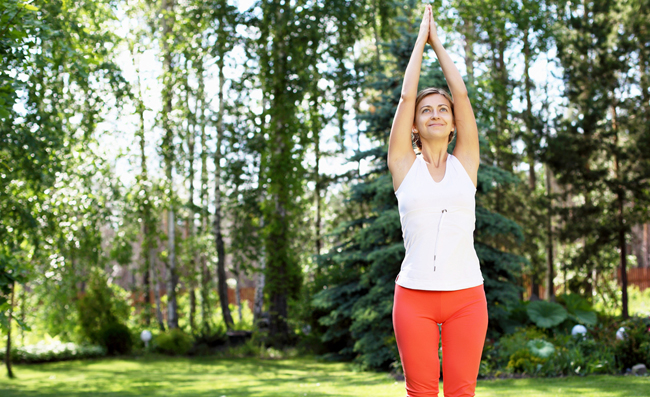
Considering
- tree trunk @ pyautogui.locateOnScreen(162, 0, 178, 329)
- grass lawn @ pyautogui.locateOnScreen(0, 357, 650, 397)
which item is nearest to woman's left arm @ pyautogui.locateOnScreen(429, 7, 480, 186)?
grass lawn @ pyautogui.locateOnScreen(0, 357, 650, 397)

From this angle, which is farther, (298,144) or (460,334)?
(298,144)

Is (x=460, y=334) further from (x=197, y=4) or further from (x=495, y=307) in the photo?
(x=197, y=4)

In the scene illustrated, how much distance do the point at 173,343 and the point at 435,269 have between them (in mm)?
10824

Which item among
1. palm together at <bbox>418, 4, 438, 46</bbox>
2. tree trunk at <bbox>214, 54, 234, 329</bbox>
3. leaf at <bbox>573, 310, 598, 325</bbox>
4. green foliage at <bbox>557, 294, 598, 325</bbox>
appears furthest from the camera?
tree trunk at <bbox>214, 54, 234, 329</bbox>

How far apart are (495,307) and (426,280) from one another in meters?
6.35

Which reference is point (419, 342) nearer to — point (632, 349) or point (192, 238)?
point (632, 349)

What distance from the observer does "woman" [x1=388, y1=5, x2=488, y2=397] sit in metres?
2.08

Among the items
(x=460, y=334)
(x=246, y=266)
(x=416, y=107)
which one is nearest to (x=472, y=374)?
(x=460, y=334)

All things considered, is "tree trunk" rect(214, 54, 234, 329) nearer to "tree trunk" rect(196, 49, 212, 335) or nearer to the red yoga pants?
"tree trunk" rect(196, 49, 212, 335)

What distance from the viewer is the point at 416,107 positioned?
2.37 metres

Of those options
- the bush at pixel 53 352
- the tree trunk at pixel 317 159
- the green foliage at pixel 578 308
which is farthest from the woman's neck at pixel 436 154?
the bush at pixel 53 352

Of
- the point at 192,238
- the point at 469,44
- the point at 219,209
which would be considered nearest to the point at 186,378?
the point at 219,209

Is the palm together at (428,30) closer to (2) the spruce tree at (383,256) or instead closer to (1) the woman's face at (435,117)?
(1) the woman's face at (435,117)

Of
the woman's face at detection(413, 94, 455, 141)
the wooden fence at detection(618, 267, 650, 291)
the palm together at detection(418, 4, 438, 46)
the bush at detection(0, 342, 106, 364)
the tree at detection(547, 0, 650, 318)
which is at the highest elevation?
the tree at detection(547, 0, 650, 318)
